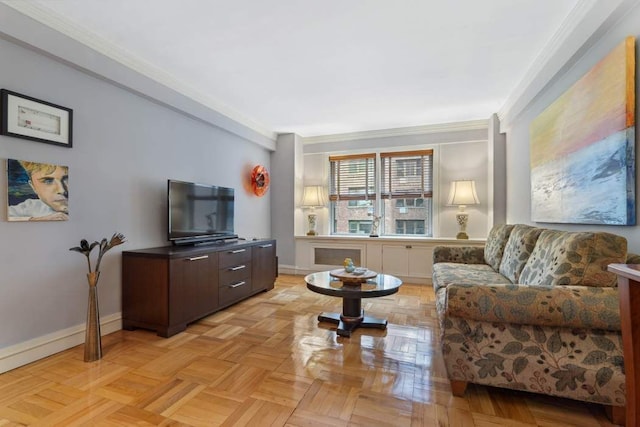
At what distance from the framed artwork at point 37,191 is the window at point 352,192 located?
3711mm

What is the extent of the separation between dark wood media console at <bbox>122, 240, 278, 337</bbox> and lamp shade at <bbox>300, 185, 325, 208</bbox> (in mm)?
2097

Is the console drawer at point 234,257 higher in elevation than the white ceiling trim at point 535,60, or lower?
lower

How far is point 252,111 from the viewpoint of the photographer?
13.4ft

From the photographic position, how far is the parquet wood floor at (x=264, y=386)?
151 centimetres

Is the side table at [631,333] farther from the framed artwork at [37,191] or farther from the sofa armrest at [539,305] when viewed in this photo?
the framed artwork at [37,191]

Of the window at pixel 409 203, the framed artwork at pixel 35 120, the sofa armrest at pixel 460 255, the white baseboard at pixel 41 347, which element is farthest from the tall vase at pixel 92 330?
the window at pixel 409 203

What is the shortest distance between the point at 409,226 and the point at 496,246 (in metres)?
1.80

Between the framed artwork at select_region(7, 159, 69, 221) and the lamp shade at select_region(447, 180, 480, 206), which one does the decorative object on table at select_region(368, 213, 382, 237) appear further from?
the framed artwork at select_region(7, 159, 69, 221)

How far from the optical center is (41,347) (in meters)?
2.11

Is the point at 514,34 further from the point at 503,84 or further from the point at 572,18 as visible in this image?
the point at 503,84

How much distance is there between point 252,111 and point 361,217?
243cm

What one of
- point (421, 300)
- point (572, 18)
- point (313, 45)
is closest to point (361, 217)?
point (421, 300)

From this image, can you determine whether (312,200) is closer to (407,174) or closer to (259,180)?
(259,180)

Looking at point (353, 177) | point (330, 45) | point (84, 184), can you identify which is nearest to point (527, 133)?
point (330, 45)
